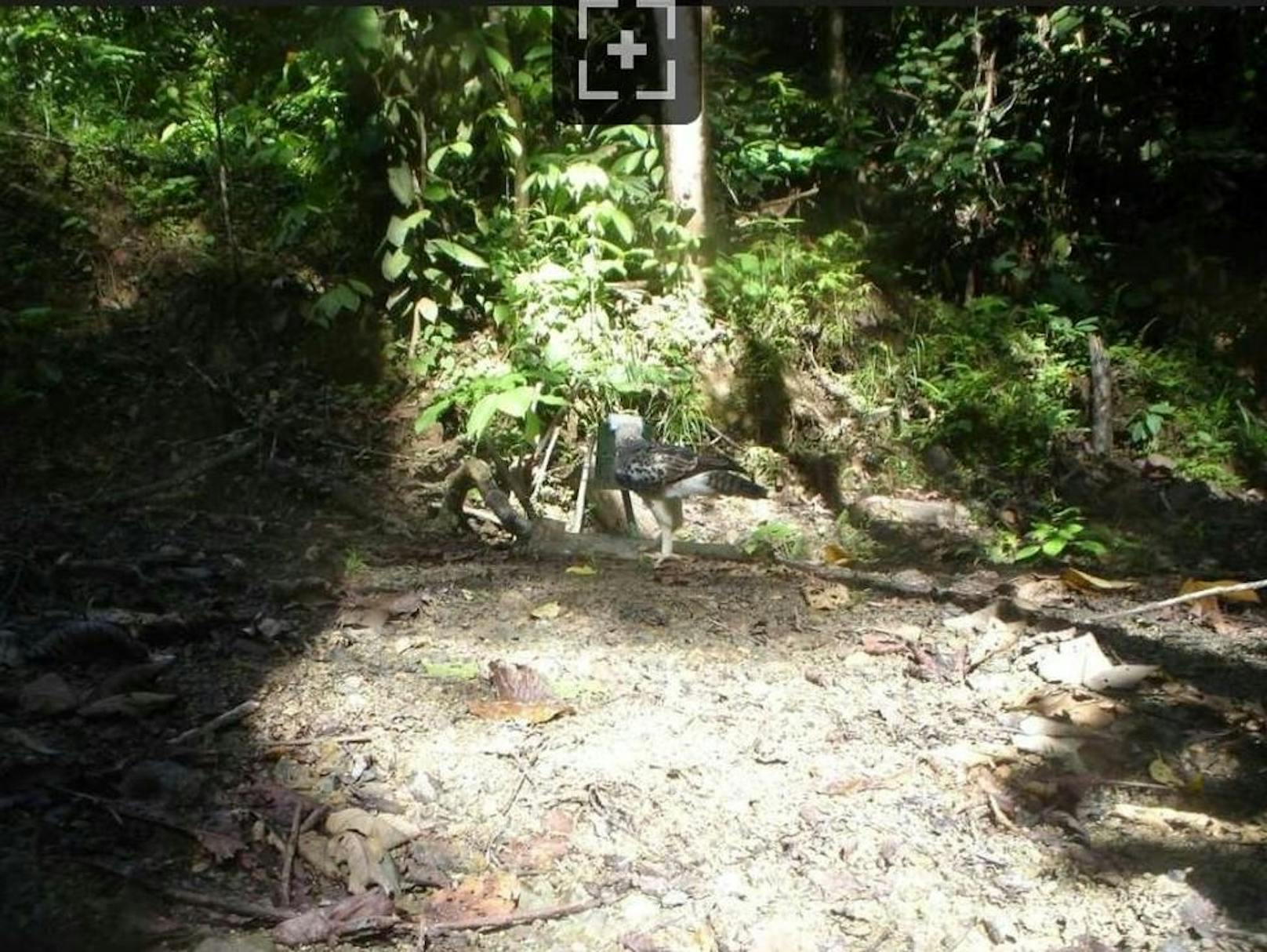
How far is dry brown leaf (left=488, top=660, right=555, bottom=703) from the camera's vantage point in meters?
3.43

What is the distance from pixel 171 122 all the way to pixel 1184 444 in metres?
7.24

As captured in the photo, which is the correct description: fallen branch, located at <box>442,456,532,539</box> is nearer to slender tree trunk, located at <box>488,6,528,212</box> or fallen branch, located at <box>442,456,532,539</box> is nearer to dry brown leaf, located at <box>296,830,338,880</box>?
slender tree trunk, located at <box>488,6,528,212</box>

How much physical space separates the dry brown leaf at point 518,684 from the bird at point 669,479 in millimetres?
1603

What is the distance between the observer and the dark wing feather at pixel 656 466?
510cm

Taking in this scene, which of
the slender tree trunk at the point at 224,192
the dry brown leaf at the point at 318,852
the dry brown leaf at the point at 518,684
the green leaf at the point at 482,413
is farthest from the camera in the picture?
the slender tree trunk at the point at 224,192

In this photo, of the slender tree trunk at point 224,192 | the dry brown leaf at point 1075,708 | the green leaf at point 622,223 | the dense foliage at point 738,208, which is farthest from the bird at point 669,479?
the slender tree trunk at point 224,192

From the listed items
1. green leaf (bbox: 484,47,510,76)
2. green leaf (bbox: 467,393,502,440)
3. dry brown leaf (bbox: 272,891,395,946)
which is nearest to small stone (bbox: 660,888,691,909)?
dry brown leaf (bbox: 272,891,395,946)

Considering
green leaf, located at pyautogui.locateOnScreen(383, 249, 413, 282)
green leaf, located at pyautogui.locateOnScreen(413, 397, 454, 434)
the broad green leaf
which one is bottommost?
green leaf, located at pyautogui.locateOnScreen(413, 397, 454, 434)

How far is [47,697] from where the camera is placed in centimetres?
310

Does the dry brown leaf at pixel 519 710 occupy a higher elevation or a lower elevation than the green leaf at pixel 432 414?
lower

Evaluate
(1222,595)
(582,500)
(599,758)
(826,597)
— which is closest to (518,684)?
(599,758)

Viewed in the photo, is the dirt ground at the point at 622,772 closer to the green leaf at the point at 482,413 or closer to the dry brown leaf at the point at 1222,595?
the dry brown leaf at the point at 1222,595

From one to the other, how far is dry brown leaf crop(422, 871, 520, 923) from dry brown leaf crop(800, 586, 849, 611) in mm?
2013

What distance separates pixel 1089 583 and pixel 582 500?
231 cm
